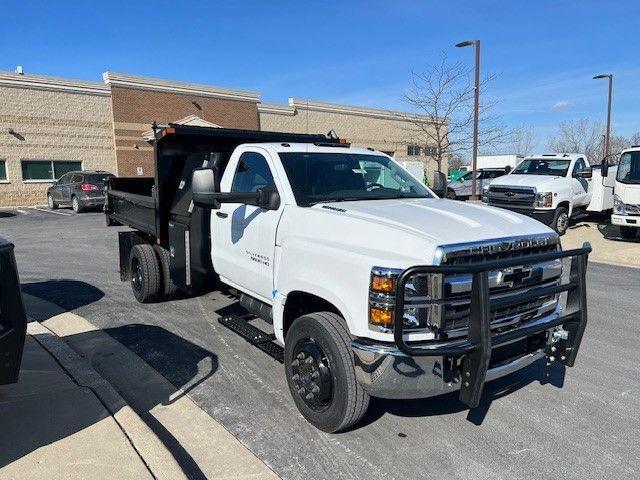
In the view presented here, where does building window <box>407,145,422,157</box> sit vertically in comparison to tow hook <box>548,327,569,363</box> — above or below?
above

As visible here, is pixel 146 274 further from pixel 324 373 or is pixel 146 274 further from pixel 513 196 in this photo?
pixel 513 196

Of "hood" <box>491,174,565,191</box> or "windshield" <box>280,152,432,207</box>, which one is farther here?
"hood" <box>491,174,565,191</box>

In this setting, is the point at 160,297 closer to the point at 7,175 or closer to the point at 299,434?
the point at 299,434

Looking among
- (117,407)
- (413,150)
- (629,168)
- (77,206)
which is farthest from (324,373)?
(413,150)

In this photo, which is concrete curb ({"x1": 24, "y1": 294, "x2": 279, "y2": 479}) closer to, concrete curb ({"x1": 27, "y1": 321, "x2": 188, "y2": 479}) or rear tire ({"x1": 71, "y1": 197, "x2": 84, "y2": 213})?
concrete curb ({"x1": 27, "y1": 321, "x2": 188, "y2": 479})

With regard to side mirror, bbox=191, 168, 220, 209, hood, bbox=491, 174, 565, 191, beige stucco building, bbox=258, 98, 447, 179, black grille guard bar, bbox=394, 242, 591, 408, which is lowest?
black grille guard bar, bbox=394, 242, 591, 408

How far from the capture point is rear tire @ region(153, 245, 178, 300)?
21.3 ft

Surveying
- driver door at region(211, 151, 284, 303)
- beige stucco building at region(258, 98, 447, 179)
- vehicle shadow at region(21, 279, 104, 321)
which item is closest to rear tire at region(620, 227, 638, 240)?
driver door at region(211, 151, 284, 303)

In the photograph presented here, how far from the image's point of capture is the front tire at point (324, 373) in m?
3.26

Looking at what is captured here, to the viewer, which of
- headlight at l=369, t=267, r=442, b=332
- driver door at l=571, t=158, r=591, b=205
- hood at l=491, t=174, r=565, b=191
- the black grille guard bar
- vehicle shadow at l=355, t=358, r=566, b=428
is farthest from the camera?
driver door at l=571, t=158, r=591, b=205

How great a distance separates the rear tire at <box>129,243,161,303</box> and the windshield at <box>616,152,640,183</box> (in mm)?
11654

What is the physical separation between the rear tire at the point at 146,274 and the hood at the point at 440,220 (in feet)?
11.1

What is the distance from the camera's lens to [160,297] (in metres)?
6.71

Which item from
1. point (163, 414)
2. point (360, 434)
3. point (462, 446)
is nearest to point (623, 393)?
point (462, 446)
